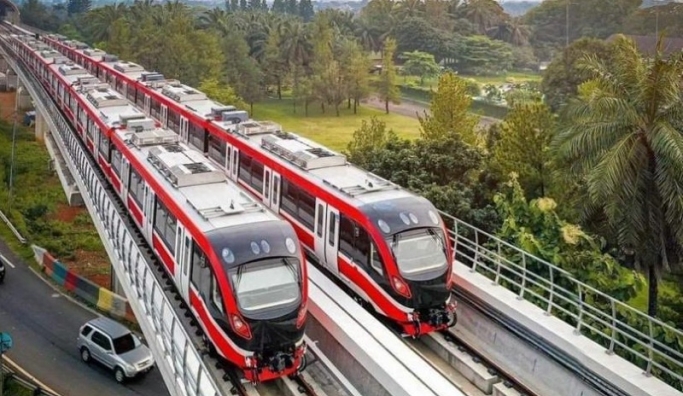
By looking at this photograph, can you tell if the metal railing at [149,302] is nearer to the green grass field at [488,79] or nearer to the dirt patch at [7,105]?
the dirt patch at [7,105]

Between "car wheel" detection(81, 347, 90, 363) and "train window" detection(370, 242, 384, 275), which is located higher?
"train window" detection(370, 242, 384, 275)

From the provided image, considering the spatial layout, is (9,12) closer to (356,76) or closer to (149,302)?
(356,76)

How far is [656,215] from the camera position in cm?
1539

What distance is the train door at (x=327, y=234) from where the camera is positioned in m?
14.4

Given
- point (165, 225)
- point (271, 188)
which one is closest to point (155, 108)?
point (271, 188)

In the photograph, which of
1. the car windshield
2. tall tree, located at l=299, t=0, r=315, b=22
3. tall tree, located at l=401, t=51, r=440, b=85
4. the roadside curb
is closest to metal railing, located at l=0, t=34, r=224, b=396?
the car windshield

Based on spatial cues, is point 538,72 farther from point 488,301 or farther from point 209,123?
point 488,301

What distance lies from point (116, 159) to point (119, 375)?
6.14 m

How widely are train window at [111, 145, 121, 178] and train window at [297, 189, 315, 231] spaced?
7103mm

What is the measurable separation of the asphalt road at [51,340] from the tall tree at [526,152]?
12989 millimetres

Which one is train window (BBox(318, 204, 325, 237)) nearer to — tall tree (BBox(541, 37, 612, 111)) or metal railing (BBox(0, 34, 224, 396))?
metal railing (BBox(0, 34, 224, 396))

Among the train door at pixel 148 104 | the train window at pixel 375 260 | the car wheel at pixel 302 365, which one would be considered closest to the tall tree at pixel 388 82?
the train door at pixel 148 104

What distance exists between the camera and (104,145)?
23.3m

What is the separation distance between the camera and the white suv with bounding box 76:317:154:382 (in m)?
20.2
